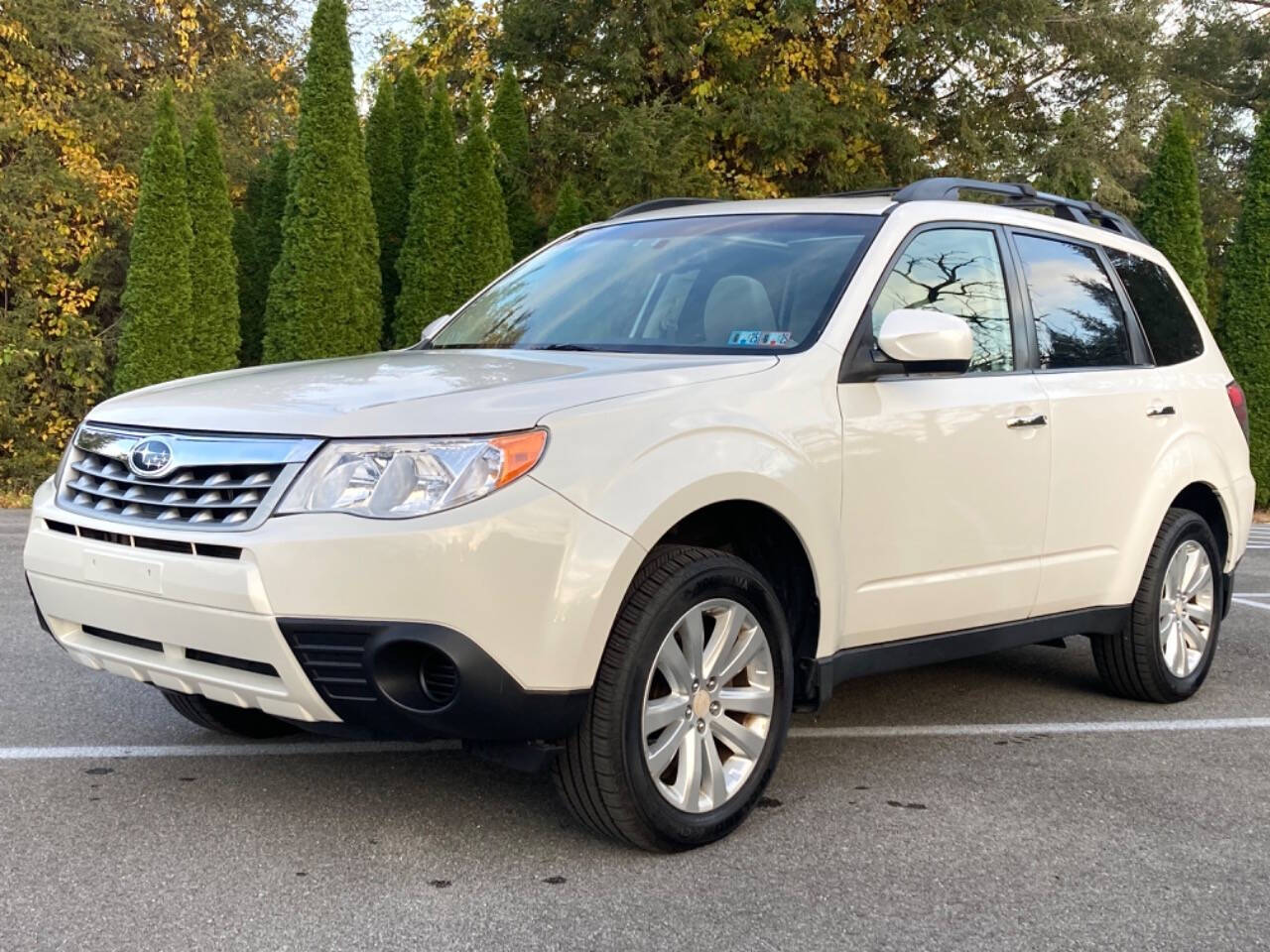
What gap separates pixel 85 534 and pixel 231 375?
73 centimetres

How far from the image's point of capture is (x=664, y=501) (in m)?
3.43

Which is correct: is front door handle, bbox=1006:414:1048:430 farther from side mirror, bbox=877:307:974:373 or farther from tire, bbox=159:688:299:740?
tire, bbox=159:688:299:740

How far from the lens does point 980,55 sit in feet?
65.1

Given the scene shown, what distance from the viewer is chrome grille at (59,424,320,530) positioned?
3.25m

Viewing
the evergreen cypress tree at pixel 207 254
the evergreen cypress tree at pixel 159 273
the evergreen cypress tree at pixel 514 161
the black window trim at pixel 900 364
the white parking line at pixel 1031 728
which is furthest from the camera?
the evergreen cypress tree at pixel 514 161

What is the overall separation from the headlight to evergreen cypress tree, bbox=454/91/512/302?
1297cm

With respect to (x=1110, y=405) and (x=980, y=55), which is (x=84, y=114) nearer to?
(x=980, y=55)

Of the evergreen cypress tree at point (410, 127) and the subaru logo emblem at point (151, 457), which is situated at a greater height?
the evergreen cypress tree at point (410, 127)

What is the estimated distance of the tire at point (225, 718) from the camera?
4.48 metres

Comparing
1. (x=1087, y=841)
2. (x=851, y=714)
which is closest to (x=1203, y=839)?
(x=1087, y=841)

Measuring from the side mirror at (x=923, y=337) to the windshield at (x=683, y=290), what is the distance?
0.22 metres

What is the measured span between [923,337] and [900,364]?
200 mm

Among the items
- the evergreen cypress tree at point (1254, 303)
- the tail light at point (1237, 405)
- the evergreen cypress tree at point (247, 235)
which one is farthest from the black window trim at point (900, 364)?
the evergreen cypress tree at point (1254, 303)

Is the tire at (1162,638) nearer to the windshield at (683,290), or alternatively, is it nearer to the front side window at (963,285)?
the front side window at (963,285)
